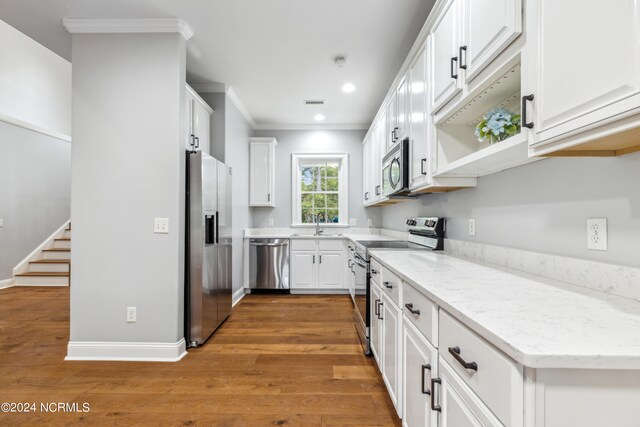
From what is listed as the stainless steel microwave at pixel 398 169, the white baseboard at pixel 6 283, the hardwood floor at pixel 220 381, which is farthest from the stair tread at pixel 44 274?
the stainless steel microwave at pixel 398 169

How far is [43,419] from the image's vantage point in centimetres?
175

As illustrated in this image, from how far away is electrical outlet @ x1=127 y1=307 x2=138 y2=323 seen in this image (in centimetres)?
246

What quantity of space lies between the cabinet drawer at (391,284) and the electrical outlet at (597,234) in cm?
78

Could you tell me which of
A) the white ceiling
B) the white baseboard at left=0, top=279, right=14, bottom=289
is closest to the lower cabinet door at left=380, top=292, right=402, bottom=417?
the white ceiling

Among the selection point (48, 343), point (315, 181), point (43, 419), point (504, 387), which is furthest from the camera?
point (315, 181)

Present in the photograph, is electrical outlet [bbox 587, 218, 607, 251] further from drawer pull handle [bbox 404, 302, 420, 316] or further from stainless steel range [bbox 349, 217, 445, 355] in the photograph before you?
stainless steel range [bbox 349, 217, 445, 355]

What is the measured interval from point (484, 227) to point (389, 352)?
0.94 metres

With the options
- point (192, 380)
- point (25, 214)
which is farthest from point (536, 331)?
point (25, 214)

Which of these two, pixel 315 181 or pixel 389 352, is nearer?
pixel 389 352

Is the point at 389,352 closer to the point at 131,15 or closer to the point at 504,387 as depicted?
the point at 504,387

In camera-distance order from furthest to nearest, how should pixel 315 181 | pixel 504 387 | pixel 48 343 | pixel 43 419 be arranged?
pixel 315 181
pixel 48 343
pixel 43 419
pixel 504 387

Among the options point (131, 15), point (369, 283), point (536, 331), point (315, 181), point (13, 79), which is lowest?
point (369, 283)

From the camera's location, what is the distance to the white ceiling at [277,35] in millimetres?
2270

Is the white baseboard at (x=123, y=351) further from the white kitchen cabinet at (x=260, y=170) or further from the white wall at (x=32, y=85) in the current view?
the white wall at (x=32, y=85)
